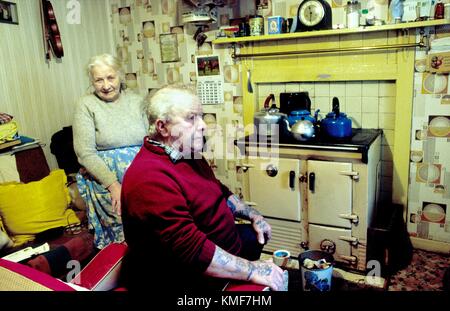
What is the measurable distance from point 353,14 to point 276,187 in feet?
3.96

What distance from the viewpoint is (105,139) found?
2.22m

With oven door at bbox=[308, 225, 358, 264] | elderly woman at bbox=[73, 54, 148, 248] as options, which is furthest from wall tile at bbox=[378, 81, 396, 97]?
elderly woman at bbox=[73, 54, 148, 248]

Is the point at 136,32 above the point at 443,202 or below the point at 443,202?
above

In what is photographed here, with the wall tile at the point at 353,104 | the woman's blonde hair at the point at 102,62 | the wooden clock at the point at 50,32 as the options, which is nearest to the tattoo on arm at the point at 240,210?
the woman's blonde hair at the point at 102,62

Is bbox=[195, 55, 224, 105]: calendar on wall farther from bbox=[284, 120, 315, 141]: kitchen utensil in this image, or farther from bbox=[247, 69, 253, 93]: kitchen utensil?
bbox=[284, 120, 315, 141]: kitchen utensil

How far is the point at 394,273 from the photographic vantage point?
7.89ft

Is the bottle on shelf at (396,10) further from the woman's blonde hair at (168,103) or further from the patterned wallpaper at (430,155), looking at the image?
the woman's blonde hair at (168,103)

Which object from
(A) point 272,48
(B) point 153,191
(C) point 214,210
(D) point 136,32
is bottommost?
(C) point 214,210

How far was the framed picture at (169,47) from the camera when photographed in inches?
130

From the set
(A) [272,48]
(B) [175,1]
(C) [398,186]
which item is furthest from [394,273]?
(B) [175,1]

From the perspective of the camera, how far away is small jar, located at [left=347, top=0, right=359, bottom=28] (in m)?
2.49

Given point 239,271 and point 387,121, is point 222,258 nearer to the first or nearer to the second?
point 239,271

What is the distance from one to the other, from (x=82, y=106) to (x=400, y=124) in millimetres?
1989

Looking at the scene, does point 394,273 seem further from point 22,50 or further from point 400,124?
point 22,50
